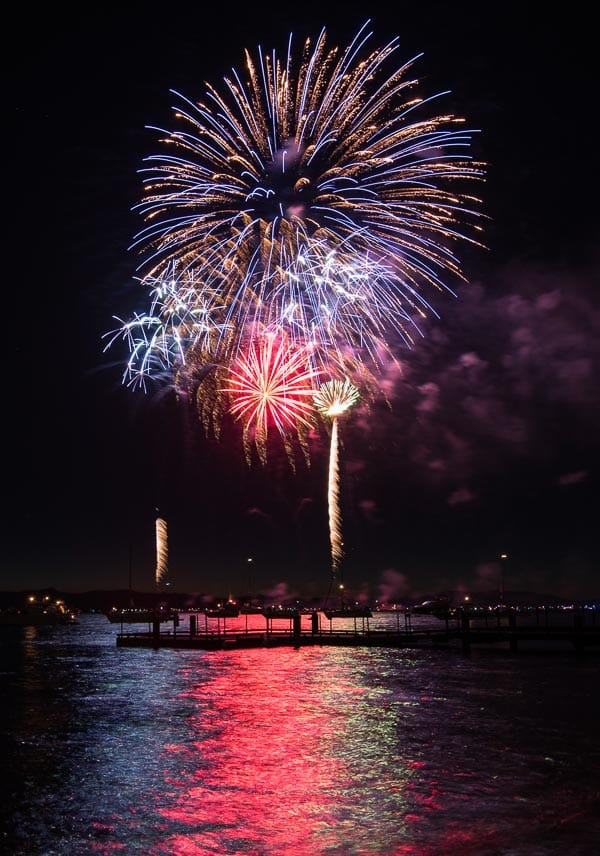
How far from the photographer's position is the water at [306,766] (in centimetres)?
1437

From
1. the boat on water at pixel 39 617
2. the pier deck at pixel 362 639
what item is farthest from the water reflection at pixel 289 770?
the boat on water at pixel 39 617

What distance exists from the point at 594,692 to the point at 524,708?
6.58 metres

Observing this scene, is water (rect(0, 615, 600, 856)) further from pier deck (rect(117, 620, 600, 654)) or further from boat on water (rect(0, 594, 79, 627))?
boat on water (rect(0, 594, 79, 627))

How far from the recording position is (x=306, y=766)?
782 inches

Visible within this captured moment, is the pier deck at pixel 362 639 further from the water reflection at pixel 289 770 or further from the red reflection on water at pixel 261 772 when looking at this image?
the red reflection on water at pixel 261 772

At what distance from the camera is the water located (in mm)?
14367

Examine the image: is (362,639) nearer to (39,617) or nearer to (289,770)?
(289,770)

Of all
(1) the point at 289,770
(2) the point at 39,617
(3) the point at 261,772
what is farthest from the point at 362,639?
(2) the point at 39,617

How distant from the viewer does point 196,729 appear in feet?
85.5

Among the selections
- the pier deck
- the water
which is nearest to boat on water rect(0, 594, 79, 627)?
the pier deck

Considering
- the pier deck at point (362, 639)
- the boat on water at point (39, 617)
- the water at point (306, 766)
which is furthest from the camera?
the boat on water at point (39, 617)

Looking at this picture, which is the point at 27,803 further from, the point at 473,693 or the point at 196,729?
the point at 473,693

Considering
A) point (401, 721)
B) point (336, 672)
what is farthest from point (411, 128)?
→ point (336, 672)

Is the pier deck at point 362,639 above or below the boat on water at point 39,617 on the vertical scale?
above
